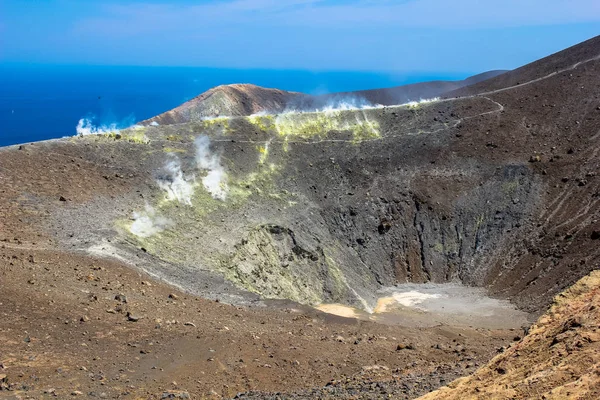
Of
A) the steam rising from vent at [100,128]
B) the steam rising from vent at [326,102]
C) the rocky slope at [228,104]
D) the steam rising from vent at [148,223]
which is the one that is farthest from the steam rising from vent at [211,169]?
the steam rising from vent at [326,102]

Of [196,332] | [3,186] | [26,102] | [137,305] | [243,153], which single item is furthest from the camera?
[26,102]

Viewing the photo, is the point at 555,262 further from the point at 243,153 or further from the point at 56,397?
the point at 56,397

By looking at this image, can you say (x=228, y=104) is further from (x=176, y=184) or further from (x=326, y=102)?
(x=176, y=184)

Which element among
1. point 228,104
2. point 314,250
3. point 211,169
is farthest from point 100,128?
point 314,250

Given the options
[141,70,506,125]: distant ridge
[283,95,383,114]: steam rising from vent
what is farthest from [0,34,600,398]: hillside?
[283,95,383,114]: steam rising from vent

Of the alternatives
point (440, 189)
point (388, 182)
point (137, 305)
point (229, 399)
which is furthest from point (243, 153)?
point (229, 399)

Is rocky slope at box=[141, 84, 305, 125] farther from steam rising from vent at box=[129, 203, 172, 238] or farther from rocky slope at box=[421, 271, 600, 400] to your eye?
rocky slope at box=[421, 271, 600, 400]
